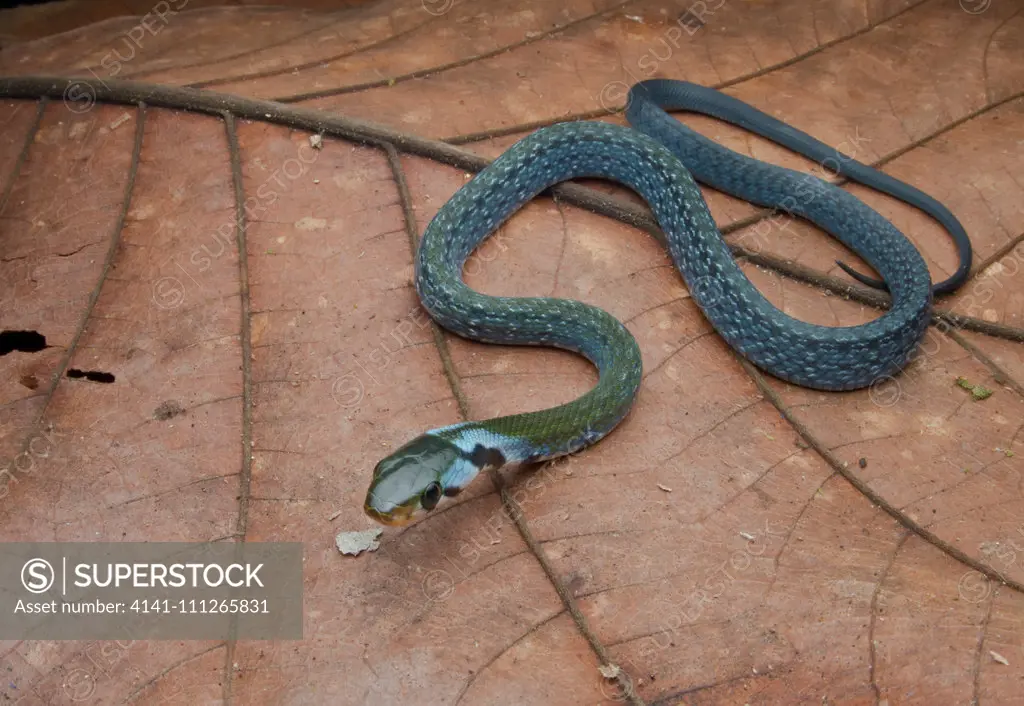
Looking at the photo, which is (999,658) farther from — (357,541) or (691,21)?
(691,21)

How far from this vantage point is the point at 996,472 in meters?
3.83

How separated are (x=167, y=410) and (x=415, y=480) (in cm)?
121

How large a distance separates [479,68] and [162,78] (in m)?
1.90

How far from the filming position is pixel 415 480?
336 cm

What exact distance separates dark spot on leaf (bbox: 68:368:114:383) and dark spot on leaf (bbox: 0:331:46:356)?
226 mm

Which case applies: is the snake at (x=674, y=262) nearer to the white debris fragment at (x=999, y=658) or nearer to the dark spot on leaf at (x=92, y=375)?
the dark spot on leaf at (x=92, y=375)

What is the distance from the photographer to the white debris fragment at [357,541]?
3373 mm

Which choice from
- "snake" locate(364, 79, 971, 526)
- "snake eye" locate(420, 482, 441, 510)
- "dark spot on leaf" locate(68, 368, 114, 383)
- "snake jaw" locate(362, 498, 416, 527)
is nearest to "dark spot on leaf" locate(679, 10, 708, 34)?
"snake" locate(364, 79, 971, 526)

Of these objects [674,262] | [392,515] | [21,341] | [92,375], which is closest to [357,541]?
[392,515]

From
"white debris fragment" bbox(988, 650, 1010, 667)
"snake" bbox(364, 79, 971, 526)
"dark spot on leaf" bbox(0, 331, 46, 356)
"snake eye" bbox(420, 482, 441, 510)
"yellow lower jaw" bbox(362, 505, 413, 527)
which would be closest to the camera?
"white debris fragment" bbox(988, 650, 1010, 667)

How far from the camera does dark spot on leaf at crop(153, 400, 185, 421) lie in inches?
149

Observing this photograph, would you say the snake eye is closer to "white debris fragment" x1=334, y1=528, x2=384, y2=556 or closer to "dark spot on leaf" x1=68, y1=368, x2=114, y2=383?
"white debris fragment" x1=334, y1=528, x2=384, y2=556

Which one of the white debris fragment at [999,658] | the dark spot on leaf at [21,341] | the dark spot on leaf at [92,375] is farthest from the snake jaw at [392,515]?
the white debris fragment at [999,658]

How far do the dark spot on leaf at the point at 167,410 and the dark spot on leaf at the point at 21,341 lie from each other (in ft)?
2.15
